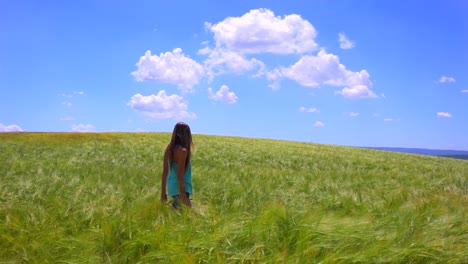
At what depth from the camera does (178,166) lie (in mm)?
5488

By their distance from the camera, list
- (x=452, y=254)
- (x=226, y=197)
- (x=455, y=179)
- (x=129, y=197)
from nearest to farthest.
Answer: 1. (x=452, y=254)
2. (x=129, y=197)
3. (x=226, y=197)
4. (x=455, y=179)

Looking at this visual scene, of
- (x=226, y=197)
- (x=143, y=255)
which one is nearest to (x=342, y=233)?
(x=143, y=255)

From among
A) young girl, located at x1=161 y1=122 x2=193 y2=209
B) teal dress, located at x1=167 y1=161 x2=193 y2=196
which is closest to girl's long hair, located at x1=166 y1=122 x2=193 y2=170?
young girl, located at x1=161 y1=122 x2=193 y2=209

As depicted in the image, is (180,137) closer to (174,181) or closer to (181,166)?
(181,166)

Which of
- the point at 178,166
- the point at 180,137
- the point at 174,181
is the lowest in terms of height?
the point at 174,181

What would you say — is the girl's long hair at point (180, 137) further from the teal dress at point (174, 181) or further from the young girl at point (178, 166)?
the teal dress at point (174, 181)

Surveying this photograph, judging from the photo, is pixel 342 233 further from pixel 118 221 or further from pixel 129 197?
pixel 129 197

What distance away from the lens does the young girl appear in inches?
212

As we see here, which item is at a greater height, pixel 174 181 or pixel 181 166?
pixel 181 166

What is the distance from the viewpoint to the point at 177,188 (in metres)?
5.60

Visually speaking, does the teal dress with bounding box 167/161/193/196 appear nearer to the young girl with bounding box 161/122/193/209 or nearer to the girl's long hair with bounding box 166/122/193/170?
the young girl with bounding box 161/122/193/209

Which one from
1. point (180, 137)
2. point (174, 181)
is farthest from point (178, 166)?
point (180, 137)

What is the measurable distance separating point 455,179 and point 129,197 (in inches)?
425

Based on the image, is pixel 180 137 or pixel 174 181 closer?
pixel 180 137
